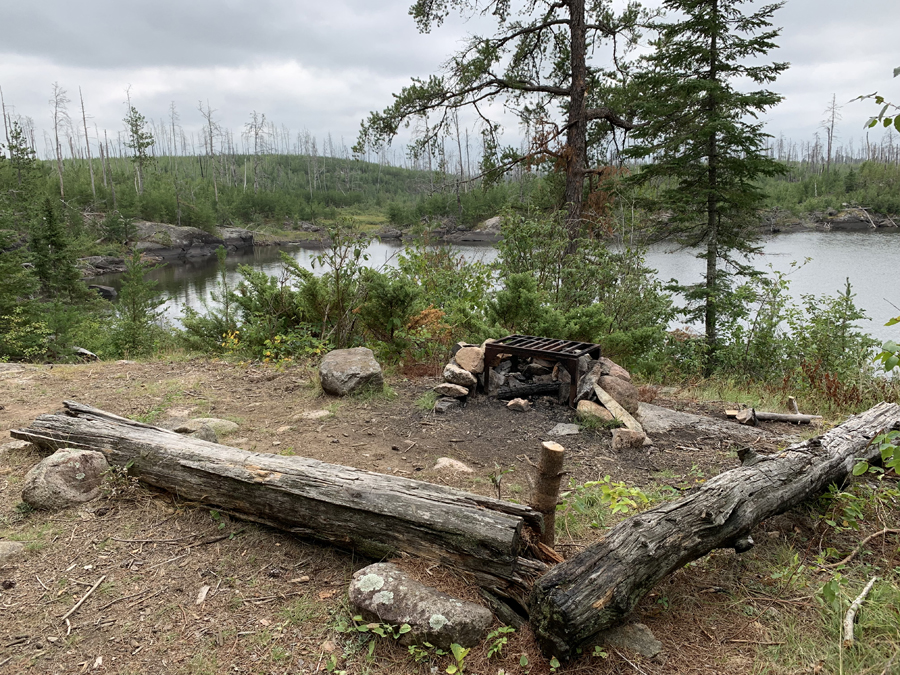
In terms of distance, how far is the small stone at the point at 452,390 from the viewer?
512cm

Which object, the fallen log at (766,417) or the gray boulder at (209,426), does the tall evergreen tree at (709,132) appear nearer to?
the fallen log at (766,417)

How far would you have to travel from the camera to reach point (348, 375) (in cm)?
534

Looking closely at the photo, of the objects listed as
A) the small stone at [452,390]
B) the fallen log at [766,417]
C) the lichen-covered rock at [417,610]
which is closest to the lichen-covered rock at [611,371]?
the fallen log at [766,417]

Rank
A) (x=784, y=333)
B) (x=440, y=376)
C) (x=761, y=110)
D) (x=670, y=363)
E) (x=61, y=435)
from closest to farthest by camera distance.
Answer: (x=61, y=435)
(x=440, y=376)
(x=784, y=333)
(x=670, y=363)
(x=761, y=110)

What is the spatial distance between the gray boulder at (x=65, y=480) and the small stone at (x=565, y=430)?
10.9 feet

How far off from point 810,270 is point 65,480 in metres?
22.6

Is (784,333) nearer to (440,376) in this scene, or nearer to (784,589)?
(440,376)

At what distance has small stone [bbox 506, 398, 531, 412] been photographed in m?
4.95

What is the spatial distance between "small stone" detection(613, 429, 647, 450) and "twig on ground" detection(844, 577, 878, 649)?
2.15 m

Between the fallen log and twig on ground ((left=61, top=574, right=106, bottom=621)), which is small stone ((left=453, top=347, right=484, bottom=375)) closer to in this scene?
the fallen log

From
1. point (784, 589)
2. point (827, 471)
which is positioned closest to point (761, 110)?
point (827, 471)

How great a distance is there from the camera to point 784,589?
2342 millimetres

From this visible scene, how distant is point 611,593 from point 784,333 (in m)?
8.60

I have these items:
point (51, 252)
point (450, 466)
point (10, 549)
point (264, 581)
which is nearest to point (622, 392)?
point (450, 466)
